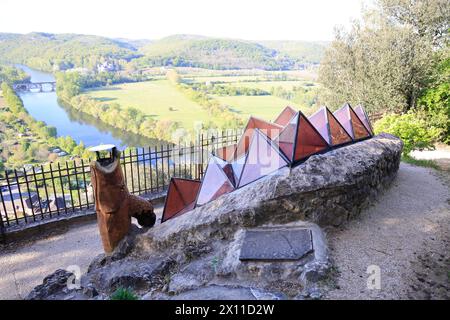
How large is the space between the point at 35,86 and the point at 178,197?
8328cm

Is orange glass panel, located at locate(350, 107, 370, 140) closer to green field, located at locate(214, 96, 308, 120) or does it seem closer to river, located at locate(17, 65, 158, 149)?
green field, located at locate(214, 96, 308, 120)

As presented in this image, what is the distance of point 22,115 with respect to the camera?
163ft

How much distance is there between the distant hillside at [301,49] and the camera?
2880 inches

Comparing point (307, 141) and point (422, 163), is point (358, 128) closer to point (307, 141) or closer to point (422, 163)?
point (307, 141)

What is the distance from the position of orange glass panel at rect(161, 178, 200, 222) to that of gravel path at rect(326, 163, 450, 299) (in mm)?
2782

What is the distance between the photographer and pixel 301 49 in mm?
85188

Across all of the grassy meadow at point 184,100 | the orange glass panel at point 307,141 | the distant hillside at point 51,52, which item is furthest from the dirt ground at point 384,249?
the distant hillside at point 51,52

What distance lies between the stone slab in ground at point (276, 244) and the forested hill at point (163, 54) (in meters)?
84.0

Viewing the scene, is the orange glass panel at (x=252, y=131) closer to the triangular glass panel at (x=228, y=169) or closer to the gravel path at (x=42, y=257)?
the triangular glass panel at (x=228, y=169)

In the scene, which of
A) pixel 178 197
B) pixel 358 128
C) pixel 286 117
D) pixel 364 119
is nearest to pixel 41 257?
pixel 178 197

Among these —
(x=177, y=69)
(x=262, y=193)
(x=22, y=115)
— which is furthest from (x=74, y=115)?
(x=262, y=193)

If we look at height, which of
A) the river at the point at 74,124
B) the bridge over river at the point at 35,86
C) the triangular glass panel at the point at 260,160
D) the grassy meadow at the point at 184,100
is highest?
the triangular glass panel at the point at 260,160

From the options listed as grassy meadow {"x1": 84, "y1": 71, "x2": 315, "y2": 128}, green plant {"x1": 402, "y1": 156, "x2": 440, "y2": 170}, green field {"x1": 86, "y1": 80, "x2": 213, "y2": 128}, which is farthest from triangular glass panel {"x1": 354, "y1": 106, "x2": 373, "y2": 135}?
green field {"x1": 86, "y1": 80, "x2": 213, "y2": 128}

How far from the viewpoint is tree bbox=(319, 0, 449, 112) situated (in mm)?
13445
